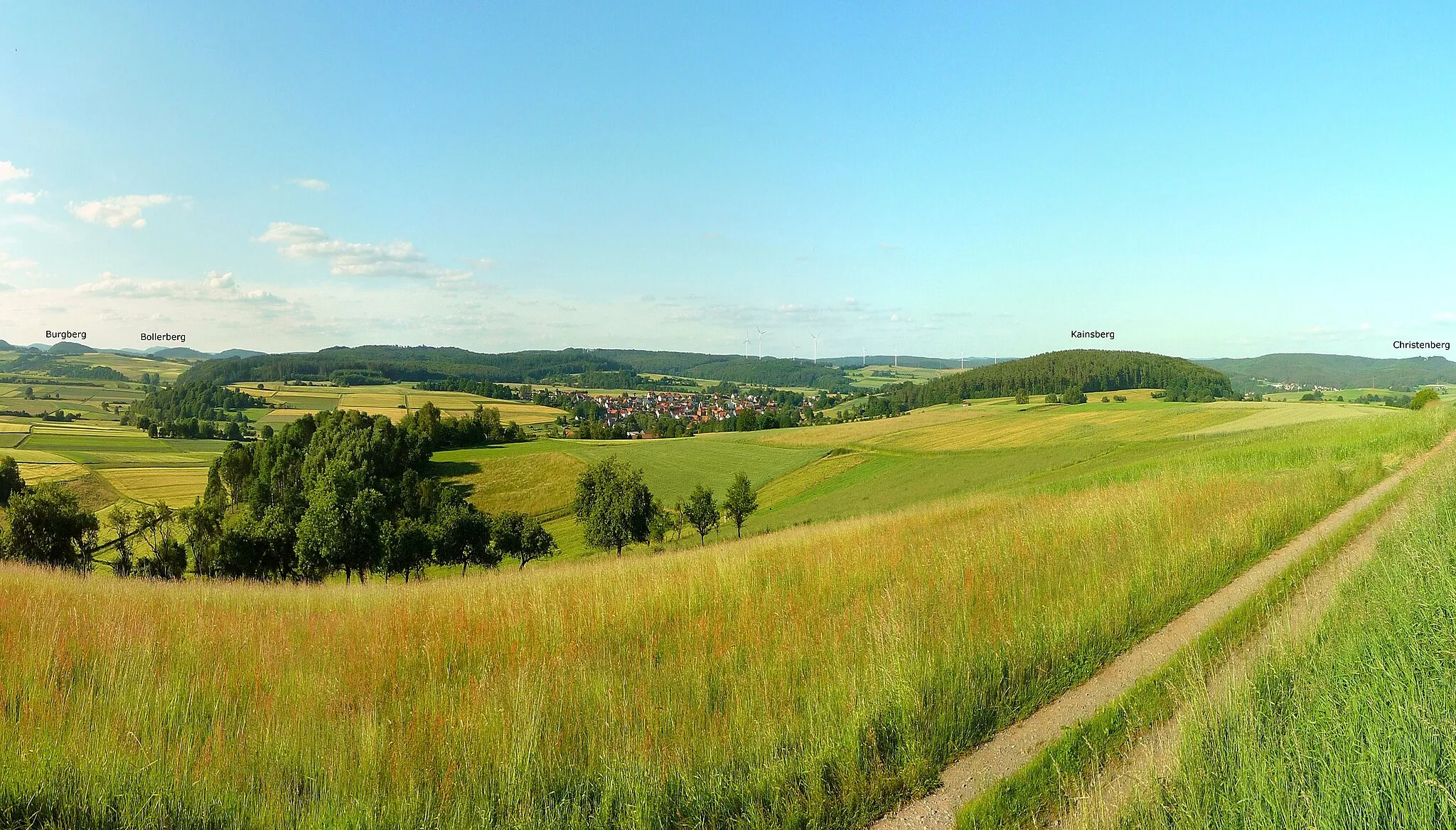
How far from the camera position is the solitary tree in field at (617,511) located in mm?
49438

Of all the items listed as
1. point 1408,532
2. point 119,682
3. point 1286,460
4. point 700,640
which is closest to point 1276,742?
point 700,640

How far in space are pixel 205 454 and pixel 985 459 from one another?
307 feet

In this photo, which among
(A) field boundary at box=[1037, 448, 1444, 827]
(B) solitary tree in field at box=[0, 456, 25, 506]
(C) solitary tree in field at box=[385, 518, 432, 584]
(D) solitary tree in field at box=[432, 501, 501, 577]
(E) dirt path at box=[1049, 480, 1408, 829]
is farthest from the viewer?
(B) solitary tree in field at box=[0, 456, 25, 506]

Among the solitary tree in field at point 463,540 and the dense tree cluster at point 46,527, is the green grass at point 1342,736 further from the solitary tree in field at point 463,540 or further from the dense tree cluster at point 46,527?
the dense tree cluster at point 46,527

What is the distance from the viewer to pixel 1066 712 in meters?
5.90

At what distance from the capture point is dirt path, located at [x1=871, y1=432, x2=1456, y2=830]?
15.4ft

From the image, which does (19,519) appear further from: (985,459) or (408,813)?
(985,459)

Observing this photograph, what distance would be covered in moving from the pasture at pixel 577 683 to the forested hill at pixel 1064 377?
125 metres

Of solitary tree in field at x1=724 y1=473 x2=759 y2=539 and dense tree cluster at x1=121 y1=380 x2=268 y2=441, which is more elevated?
dense tree cluster at x1=121 y1=380 x2=268 y2=441

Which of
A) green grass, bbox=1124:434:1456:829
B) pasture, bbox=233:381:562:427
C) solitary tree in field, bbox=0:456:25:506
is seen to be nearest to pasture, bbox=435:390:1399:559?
green grass, bbox=1124:434:1456:829

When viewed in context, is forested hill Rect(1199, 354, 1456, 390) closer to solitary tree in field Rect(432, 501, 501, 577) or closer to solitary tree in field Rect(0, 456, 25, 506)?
solitary tree in field Rect(432, 501, 501, 577)

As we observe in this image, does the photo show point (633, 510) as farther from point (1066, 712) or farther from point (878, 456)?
point (1066, 712)

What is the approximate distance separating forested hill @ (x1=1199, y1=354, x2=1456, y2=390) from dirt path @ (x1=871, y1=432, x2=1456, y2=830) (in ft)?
399

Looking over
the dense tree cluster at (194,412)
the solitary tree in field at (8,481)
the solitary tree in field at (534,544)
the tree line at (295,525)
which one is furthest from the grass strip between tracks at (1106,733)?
the dense tree cluster at (194,412)
